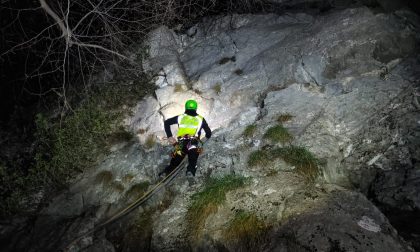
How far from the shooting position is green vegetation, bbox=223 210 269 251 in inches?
179

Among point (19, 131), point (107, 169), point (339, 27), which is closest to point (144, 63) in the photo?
point (107, 169)

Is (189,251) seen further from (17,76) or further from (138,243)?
(17,76)

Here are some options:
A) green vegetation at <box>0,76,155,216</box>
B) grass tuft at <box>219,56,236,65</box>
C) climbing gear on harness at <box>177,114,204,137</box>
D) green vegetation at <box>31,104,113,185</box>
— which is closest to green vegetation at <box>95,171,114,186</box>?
green vegetation at <box>0,76,155,216</box>

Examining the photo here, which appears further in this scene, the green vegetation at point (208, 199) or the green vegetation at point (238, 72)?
the green vegetation at point (238, 72)

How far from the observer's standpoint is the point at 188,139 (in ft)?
21.8

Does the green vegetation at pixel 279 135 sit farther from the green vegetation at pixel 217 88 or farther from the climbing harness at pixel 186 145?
the green vegetation at pixel 217 88

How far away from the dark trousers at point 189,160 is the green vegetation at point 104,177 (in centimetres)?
140

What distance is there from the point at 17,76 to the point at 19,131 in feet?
7.71

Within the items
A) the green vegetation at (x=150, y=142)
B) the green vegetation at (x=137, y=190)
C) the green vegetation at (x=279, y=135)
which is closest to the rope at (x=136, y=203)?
the green vegetation at (x=137, y=190)

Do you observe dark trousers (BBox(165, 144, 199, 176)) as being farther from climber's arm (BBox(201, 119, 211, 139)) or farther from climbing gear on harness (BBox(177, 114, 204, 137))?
climber's arm (BBox(201, 119, 211, 139))

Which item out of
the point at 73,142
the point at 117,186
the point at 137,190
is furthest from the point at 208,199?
the point at 73,142

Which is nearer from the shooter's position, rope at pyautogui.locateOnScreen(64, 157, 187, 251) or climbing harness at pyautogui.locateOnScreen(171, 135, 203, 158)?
rope at pyautogui.locateOnScreen(64, 157, 187, 251)

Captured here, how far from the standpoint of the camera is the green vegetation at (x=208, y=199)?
5305 mm

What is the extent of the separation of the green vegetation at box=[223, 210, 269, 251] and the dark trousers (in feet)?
5.41
